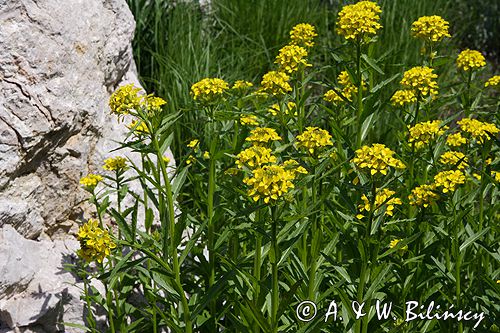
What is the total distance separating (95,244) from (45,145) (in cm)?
55

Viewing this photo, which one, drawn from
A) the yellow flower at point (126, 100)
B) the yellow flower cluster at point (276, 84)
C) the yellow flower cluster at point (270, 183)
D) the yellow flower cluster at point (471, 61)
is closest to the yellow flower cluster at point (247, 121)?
the yellow flower cluster at point (276, 84)

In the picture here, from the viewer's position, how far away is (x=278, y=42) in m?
5.29

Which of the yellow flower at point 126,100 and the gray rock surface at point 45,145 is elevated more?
the yellow flower at point 126,100

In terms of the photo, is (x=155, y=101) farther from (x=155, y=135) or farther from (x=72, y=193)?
(x=72, y=193)

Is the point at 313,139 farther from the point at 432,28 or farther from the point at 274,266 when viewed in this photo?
the point at 432,28

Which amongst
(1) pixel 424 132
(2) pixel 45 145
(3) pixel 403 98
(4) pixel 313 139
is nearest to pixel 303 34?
(3) pixel 403 98

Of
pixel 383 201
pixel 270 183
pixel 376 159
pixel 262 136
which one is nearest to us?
pixel 270 183

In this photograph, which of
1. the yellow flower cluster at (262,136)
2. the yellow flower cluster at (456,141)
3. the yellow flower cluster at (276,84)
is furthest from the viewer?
the yellow flower cluster at (456,141)

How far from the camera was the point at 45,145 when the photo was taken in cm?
286

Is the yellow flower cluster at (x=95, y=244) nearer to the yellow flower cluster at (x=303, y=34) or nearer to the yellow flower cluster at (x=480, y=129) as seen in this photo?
the yellow flower cluster at (x=303, y=34)

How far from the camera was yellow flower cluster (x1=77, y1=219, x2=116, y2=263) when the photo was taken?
2.51 metres

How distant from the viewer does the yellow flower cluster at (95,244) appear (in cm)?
251

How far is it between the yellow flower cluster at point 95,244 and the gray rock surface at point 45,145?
18 centimetres

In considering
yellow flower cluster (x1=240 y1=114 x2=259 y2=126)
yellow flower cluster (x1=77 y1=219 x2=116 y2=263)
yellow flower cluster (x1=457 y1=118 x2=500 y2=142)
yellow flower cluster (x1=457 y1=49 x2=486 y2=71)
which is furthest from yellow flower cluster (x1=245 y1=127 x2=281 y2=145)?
yellow flower cluster (x1=457 y1=49 x2=486 y2=71)
